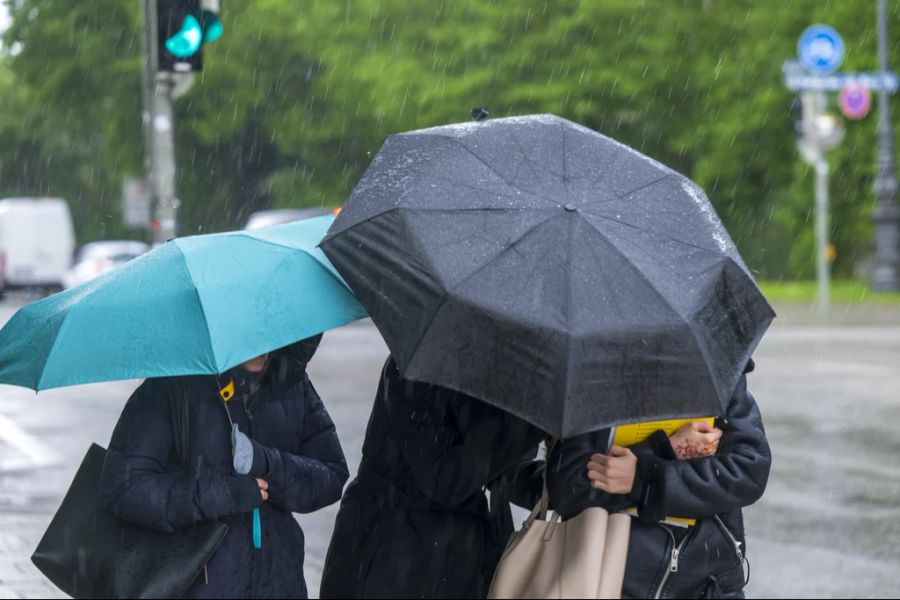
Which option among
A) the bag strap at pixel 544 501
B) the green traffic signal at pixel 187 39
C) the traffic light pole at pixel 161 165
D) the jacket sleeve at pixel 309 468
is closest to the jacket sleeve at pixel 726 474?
the bag strap at pixel 544 501

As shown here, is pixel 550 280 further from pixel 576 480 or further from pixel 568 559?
pixel 568 559

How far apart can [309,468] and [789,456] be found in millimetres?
7964

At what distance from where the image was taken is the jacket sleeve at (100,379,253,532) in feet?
11.3

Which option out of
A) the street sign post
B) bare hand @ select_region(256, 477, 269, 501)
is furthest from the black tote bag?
the street sign post

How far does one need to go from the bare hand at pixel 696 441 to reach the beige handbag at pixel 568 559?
218 millimetres

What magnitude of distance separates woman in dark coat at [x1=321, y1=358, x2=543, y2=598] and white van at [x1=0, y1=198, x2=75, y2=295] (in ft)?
128

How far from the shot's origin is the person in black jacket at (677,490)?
133 inches

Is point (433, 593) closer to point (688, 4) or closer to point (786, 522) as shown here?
point (786, 522)

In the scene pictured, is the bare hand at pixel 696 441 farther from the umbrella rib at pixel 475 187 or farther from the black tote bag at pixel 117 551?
the black tote bag at pixel 117 551

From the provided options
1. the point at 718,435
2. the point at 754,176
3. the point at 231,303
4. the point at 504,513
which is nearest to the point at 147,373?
the point at 231,303

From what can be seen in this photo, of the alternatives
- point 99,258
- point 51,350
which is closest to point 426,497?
point 51,350

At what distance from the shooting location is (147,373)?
331 cm

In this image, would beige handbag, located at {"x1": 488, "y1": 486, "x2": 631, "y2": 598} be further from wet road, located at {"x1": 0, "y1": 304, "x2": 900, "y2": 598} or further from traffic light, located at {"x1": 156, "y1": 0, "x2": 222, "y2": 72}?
traffic light, located at {"x1": 156, "y1": 0, "x2": 222, "y2": 72}

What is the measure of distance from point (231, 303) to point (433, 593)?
0.84 m
